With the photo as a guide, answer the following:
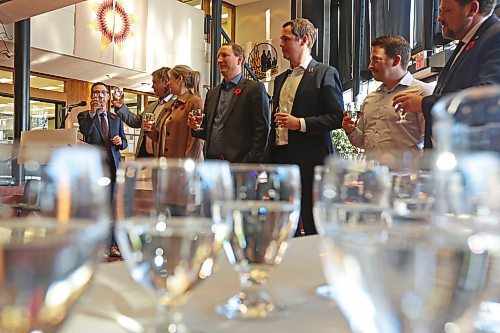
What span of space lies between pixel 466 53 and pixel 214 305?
1.43 meters

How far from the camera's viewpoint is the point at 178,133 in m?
2.93

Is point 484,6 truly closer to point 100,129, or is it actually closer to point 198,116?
point 198,116

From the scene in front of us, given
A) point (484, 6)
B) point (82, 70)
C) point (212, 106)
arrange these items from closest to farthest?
point (484, 6) → point (212, 106) → point (82, 70)

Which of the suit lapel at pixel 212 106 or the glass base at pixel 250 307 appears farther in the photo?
the suit lapel at pixel 212 106

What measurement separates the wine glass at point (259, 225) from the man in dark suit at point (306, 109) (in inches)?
66.5

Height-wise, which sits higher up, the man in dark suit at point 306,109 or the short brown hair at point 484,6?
the short brown hair at point 484,6

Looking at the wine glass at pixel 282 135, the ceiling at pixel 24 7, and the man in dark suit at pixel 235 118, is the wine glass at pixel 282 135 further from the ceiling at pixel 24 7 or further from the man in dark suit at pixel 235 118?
the ceiling at pixel 24 7

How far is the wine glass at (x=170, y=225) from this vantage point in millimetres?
378

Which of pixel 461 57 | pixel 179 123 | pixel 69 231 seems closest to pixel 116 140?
pixel 179 123

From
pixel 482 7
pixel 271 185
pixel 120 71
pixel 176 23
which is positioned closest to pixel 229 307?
pixel 271 185

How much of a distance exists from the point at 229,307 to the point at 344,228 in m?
0.24

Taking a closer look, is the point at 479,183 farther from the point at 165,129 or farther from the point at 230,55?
the point at 165,129

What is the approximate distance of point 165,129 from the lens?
2.96 meters

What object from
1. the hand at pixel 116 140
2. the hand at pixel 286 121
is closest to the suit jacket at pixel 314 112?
the hand at pixel 286 121
